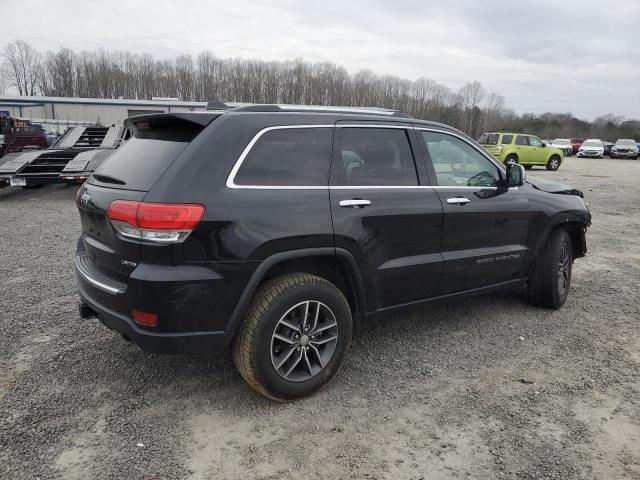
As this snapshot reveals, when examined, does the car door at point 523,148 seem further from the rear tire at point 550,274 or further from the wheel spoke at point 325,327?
the wheel spoke at point 325,327

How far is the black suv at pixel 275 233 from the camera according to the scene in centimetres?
266

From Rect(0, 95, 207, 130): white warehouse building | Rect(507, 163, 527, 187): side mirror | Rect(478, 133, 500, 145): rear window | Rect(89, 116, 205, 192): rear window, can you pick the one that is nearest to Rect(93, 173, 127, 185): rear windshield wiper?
Rect(89, 116, 205, 192): rear window

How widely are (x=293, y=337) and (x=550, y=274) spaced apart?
2799 mm

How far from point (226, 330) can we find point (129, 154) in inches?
54.1

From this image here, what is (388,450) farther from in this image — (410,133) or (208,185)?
(410,133)

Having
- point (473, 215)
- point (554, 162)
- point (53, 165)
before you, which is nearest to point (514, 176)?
point (473, 215)

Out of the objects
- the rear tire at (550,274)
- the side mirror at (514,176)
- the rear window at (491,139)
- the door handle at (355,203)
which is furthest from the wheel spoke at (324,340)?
the rear window at (491,139)

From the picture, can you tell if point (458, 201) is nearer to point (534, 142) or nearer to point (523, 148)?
point (523, 148)

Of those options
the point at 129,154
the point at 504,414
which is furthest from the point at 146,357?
the point at 504,414

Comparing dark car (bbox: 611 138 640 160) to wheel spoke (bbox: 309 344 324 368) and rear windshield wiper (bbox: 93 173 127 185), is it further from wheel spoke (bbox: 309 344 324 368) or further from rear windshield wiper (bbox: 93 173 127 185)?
rear windshield wiper (bbox: 93 173 127 185)

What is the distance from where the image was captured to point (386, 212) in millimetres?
3340

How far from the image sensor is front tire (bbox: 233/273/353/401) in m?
2.88

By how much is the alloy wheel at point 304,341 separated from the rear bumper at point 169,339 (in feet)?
1.12

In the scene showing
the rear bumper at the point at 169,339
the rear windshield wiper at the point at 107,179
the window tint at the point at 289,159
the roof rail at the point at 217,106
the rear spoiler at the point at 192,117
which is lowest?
the rear bumper at the point at 169,339
